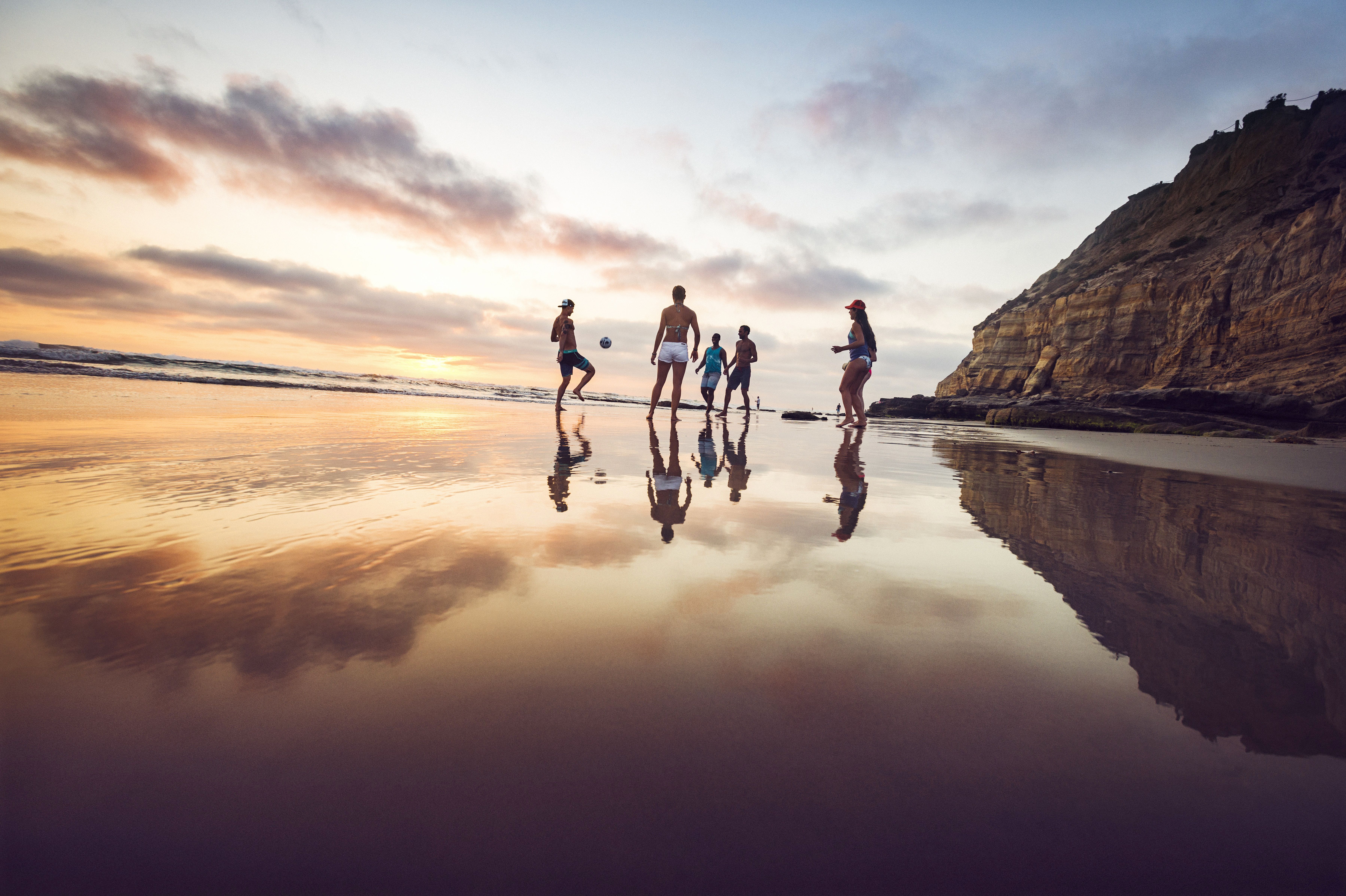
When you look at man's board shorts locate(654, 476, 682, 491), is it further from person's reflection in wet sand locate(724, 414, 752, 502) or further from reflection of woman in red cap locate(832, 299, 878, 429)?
reflection of woman in red cap locate(832, 299, 878, 429)

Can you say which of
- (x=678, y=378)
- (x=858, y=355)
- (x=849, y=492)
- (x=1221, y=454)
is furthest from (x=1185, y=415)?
(x=849, y=492)

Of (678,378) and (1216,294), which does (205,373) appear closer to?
(678,378)

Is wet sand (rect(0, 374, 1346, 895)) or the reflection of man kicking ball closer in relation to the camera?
wet sand (rect(0, 374, 1346, 895))

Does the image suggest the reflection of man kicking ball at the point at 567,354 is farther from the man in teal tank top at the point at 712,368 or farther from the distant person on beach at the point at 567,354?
the man in teal tank top at the point at 712,368

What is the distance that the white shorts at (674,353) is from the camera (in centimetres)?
957

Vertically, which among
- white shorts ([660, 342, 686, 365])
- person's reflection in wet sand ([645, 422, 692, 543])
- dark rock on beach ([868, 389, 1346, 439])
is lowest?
person's reflection in wet sand ([645, 422, 692, 543])

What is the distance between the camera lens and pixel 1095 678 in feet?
3.89

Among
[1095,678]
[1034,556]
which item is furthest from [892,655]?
[1034,556]

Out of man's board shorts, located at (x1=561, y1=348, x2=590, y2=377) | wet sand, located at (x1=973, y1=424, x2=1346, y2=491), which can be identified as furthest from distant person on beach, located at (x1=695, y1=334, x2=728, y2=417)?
wet sand, located at (x1=973, y1=424, x2=1346, y2=491)

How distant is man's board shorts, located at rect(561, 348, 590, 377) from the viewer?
12.2m

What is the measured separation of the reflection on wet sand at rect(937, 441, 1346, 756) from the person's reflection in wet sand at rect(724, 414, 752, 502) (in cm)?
130

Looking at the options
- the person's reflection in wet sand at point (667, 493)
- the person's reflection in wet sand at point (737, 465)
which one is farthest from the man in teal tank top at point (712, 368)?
the person's reflection in wet sand at point (667, 493)

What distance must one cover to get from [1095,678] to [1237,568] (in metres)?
1.41

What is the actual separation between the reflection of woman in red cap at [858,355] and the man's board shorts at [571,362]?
5.52 m
